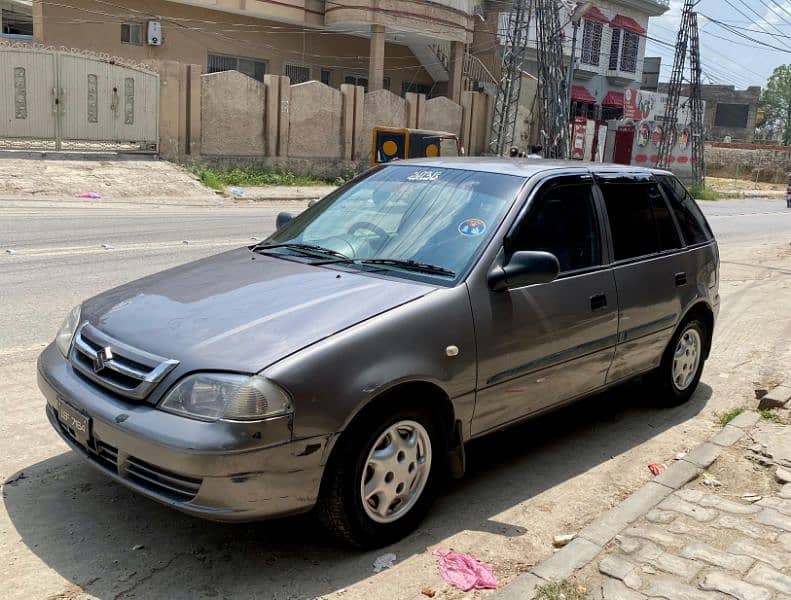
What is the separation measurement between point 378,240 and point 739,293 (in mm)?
8350

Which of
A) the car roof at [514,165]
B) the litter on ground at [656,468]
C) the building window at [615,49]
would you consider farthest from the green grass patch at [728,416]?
the building window at [615,49]

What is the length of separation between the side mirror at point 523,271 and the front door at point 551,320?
0.07m

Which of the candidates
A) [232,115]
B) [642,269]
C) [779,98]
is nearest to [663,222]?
[642,269]

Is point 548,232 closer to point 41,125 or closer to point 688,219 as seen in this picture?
point 688,219

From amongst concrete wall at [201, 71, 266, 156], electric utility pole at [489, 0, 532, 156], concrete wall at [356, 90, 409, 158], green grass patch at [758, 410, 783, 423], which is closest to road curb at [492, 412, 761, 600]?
green grass patch at [758, 410, 783, 423]

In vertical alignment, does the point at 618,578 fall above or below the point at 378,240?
below

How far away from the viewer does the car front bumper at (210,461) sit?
10.3 feet

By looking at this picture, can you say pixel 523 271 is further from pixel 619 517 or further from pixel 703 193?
pixel 703 193

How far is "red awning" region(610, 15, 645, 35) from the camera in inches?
1820

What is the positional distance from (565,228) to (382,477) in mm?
1953

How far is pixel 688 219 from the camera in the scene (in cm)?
605

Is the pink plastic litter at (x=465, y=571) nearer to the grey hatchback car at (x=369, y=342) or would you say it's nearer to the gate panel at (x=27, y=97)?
the grey hatchback car at (x=369, y=342)

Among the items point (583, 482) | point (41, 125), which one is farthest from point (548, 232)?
point (41, 125)

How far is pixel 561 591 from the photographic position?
10.8 ft
